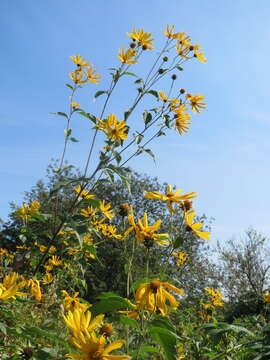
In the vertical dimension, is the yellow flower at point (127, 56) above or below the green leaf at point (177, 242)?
above

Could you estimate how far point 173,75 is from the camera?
12.3ft

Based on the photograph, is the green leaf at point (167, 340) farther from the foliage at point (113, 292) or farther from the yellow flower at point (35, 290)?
the yellow flower at point (35, 290)

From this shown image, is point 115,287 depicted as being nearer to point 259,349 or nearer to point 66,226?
point 66,226

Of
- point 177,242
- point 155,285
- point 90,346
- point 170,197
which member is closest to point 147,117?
point 170,197

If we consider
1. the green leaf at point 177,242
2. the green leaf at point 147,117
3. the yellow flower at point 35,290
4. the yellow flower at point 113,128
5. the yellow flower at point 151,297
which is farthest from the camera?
the green leaf at point 147,117

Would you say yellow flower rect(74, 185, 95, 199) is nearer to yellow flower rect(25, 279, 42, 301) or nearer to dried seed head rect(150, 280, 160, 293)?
yellow flower rect(25, 279, 42, 301)

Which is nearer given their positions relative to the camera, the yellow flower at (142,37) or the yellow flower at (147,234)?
the yellow flower at (147,234)

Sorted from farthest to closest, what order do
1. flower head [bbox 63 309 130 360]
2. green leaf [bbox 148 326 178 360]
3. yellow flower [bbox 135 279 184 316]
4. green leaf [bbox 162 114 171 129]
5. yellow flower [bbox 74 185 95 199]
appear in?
1. green leaf [bbox 162 114 171 129]
2. yellow flower [bbox 74 185 95 199]
3. yellow flower [bbox 135 279 184 316]
4. green leaf [bbox 148 326 178 360]
5. flower head [bbox 63 309 130 360]

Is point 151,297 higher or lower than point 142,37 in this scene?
lower

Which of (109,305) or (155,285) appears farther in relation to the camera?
(155,285)

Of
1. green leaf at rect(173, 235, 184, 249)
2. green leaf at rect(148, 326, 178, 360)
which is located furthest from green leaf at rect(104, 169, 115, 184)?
green leaf at rect(148, 326, 178, 360)

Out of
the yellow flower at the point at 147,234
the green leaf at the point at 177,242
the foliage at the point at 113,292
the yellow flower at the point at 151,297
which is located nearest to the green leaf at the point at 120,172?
the foliage at the point at 113,292

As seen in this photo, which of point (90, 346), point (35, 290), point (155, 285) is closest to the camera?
point (90, 346)

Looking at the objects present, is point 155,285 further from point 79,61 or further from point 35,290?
point 79,61
